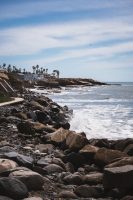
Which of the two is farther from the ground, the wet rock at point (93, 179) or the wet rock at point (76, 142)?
the wet rock at point (76, 142)

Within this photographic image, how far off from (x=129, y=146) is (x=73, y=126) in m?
12.3

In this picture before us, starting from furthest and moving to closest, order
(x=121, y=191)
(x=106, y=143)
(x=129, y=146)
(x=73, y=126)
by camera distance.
→ (x=73, y=126)
(x=106, y=143)
(x=129, y=146)
(x=121, y=191)

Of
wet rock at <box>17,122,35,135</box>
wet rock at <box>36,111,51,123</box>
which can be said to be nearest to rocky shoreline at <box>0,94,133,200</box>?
wet rock at <box>17,122,35,135</box>

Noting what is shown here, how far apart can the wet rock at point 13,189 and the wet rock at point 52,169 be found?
7.60 ft

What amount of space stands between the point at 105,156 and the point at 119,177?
2410 millimetres

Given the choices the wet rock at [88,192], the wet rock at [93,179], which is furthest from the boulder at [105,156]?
the wet rock at [88,192]

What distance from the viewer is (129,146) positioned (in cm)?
1266

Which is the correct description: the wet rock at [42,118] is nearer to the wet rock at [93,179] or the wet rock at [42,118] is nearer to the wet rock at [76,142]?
the wet rock at [76,142]

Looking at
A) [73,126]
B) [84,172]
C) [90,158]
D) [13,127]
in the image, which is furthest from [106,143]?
[73,126]

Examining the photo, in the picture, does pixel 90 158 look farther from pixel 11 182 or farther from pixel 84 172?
pixel 11 182

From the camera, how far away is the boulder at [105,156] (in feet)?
36.3

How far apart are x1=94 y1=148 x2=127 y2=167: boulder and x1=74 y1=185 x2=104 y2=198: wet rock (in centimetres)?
215

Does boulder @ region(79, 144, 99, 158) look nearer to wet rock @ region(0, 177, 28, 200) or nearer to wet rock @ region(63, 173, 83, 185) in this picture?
wet rock @ region(63, 173, 83, 185)

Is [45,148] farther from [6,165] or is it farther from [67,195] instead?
[67,195]
